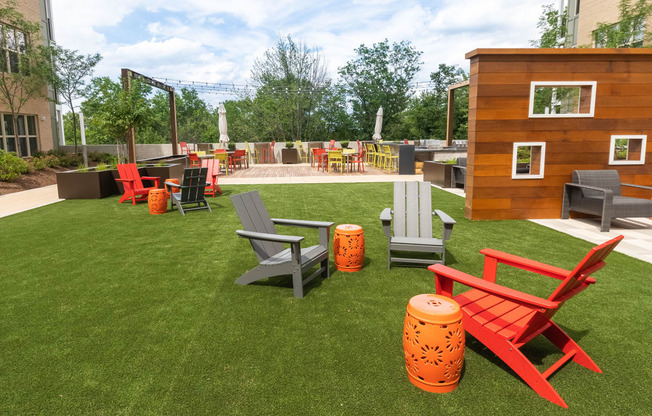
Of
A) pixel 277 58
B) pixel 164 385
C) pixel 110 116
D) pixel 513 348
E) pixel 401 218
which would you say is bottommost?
pixel 164 385

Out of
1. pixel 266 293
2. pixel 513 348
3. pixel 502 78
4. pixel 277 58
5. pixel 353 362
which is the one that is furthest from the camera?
pixel 277 58

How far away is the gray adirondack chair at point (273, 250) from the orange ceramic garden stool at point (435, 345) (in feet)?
4.73

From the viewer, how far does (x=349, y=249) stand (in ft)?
14.1

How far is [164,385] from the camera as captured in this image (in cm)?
244

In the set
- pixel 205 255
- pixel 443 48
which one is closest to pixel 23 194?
pixel 205 255

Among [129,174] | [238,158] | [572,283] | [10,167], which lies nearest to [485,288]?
[572,283]

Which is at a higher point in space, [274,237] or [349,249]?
[274,237]

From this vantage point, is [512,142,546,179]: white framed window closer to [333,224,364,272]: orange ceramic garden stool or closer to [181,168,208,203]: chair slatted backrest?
[333,224,364,272]: orange ceramic garden stool

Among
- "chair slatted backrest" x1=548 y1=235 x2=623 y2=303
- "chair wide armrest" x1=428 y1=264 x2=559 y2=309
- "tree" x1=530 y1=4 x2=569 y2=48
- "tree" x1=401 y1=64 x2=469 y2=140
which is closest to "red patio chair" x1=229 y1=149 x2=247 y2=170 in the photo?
"chair wide armrest" x1=428 y1=264 x2=559 y2=309

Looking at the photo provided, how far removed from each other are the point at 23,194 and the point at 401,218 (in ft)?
34.7

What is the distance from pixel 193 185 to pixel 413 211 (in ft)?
A: 15.0

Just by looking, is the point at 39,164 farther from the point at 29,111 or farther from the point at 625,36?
the point at 625,36

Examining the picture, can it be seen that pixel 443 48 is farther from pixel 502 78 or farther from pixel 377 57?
pixel 502 78

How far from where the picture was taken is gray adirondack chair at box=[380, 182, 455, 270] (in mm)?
4281
